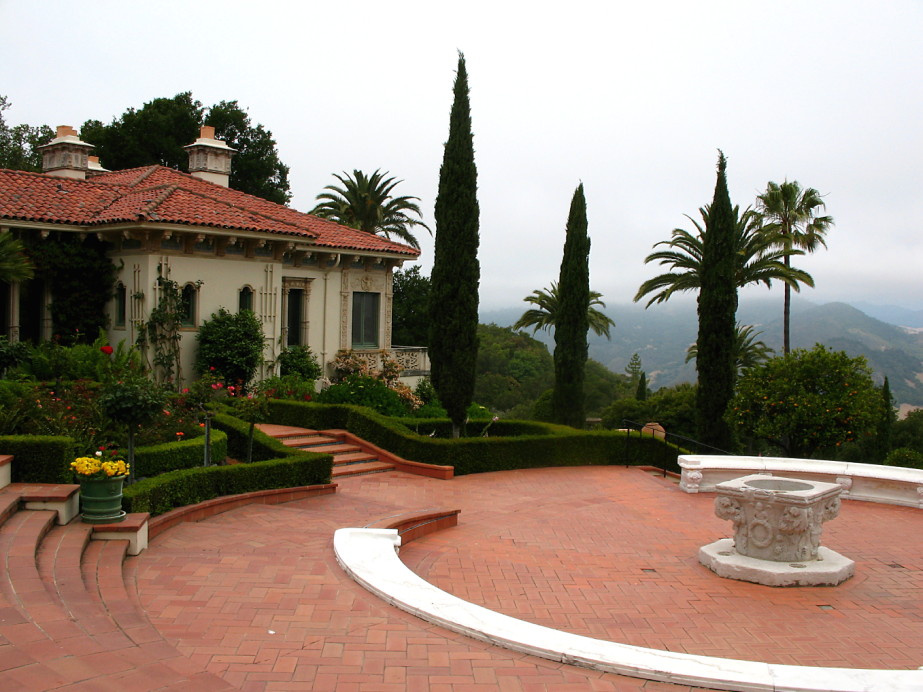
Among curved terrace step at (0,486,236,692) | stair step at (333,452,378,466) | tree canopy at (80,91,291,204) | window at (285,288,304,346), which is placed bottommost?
stair step at (333,452,378,466)

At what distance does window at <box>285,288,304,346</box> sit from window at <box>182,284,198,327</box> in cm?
377

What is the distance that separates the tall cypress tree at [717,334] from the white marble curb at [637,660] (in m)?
18.5

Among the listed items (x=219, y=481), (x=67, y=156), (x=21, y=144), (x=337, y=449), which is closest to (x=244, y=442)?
(x=337, y=449)

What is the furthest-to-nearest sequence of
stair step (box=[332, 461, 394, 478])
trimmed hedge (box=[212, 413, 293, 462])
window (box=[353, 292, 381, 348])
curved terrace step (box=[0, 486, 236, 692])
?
window (box=[353, 292, 381, 348]), stair step (box=[332, 461, 394, 478]), trimmed hedge (box=[212, 413, 293, 462]), curved terrace step (box=[0, 486, 236, 692])

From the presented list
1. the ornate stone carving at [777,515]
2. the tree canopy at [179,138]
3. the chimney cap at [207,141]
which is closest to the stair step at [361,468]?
the ornate stone carving at [777,515]

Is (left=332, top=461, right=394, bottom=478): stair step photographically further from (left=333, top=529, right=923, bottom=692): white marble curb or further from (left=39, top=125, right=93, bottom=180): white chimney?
(left=39, top=125, right=93, bottom=180): white chimney

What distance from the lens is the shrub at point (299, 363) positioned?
23094mm

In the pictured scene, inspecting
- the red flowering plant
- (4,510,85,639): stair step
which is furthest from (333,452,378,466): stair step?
(4,510,85,639): stair step

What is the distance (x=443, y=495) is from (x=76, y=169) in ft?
54.1

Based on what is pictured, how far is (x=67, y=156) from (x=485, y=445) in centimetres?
1581

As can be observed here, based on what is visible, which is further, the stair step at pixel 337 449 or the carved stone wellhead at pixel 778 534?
the stair step at pixel 337 449

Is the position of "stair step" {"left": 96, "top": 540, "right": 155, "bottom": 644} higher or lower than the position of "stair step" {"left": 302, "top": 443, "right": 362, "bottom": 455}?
lower

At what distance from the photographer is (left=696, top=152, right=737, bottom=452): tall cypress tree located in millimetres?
24688

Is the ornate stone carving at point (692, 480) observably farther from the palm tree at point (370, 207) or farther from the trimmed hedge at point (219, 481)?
the palm tree at point (370, 207)
